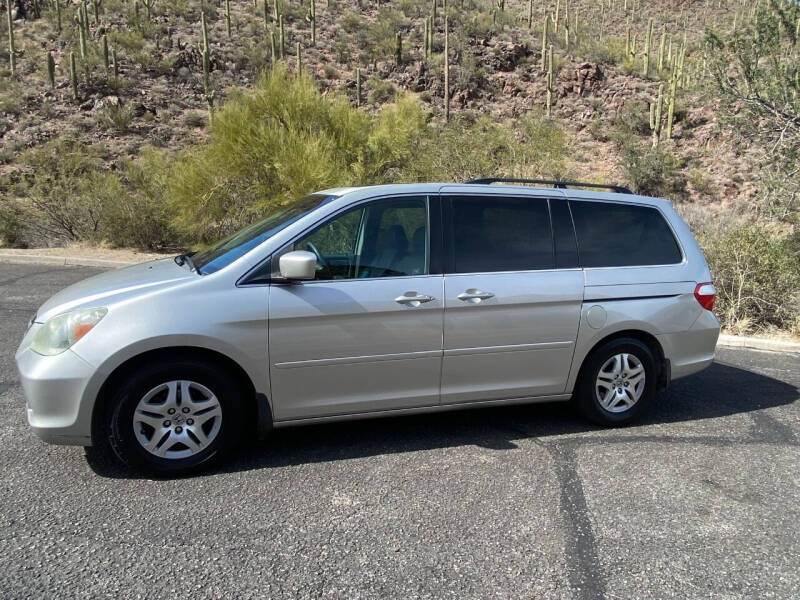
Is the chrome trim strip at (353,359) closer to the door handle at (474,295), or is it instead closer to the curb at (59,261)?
the door handle at (474,295)

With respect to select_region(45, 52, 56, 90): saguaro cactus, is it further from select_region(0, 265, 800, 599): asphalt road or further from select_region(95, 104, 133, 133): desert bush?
select_region(0, 265, 800, 599): asphalt road

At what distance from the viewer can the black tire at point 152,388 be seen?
13.1 ft

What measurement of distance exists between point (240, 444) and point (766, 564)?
3199mm

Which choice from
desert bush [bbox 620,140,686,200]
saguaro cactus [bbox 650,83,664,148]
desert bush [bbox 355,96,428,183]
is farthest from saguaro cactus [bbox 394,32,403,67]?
desert bush [bbox 355,96,428,183]

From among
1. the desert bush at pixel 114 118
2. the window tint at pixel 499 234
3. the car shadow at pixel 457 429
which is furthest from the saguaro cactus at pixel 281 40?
the window tint at pixel 499 234

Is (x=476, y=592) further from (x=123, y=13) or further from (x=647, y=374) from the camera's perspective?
(x=123, y=13)

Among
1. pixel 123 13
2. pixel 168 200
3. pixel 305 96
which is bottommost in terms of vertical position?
pixel 168 200

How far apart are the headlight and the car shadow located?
824 millimetres

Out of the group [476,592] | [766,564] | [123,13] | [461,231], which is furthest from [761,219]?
[123,13]

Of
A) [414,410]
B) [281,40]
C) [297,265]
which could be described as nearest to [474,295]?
[414,410]

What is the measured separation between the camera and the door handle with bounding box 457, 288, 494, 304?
15.2 ft

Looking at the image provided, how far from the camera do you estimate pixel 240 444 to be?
4.67 m

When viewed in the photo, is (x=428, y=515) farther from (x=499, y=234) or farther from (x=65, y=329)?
(x=65, y=329)

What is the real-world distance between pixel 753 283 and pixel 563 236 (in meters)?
5.60
